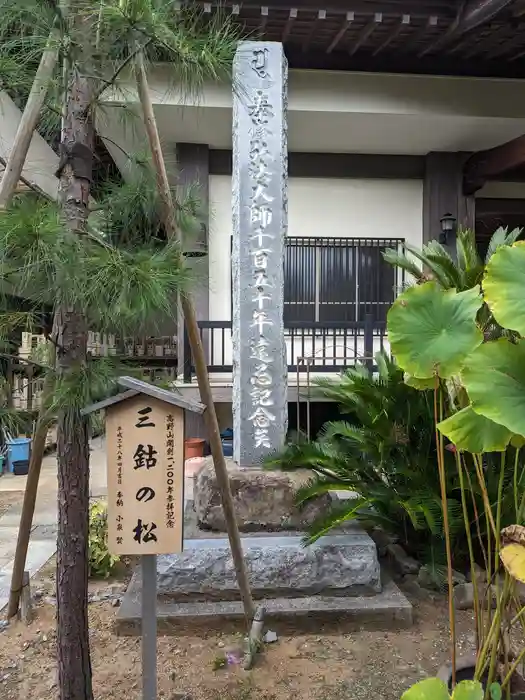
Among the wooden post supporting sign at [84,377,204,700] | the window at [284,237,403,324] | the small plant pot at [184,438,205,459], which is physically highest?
the window at [284,237,403,324]

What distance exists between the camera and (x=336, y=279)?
7.63 metres

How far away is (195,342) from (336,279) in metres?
5.19

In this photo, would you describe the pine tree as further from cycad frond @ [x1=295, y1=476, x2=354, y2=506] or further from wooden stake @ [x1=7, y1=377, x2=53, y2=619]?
cycad frond @ [x1=295, y1=476, x2=354, y2=506]

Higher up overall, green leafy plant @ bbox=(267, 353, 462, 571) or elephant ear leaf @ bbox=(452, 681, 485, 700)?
green leafy plant @ bbox=(267, 353, 462, 571)

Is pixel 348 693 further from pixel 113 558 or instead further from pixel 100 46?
pixel 100 46

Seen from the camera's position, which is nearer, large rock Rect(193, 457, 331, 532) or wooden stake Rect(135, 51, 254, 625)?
wooden stake Rect(135, 51, 254, 625)

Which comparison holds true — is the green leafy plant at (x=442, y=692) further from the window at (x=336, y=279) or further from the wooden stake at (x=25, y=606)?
the window at (x=336, y=279)

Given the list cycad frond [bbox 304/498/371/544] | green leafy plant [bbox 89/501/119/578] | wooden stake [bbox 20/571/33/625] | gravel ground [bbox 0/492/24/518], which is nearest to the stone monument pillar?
cycad frond [bbox 304/498/371/544]

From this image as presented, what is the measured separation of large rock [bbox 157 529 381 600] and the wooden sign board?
1.44 metres

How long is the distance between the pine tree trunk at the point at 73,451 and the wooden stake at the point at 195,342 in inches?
9.4

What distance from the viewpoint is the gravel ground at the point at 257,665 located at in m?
2.83

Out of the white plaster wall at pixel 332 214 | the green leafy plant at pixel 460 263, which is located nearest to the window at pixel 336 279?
the white plaster wall at pixel 332 214

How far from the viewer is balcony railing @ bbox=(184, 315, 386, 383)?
705 centimetres

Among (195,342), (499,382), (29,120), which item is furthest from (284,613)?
(29,120)
